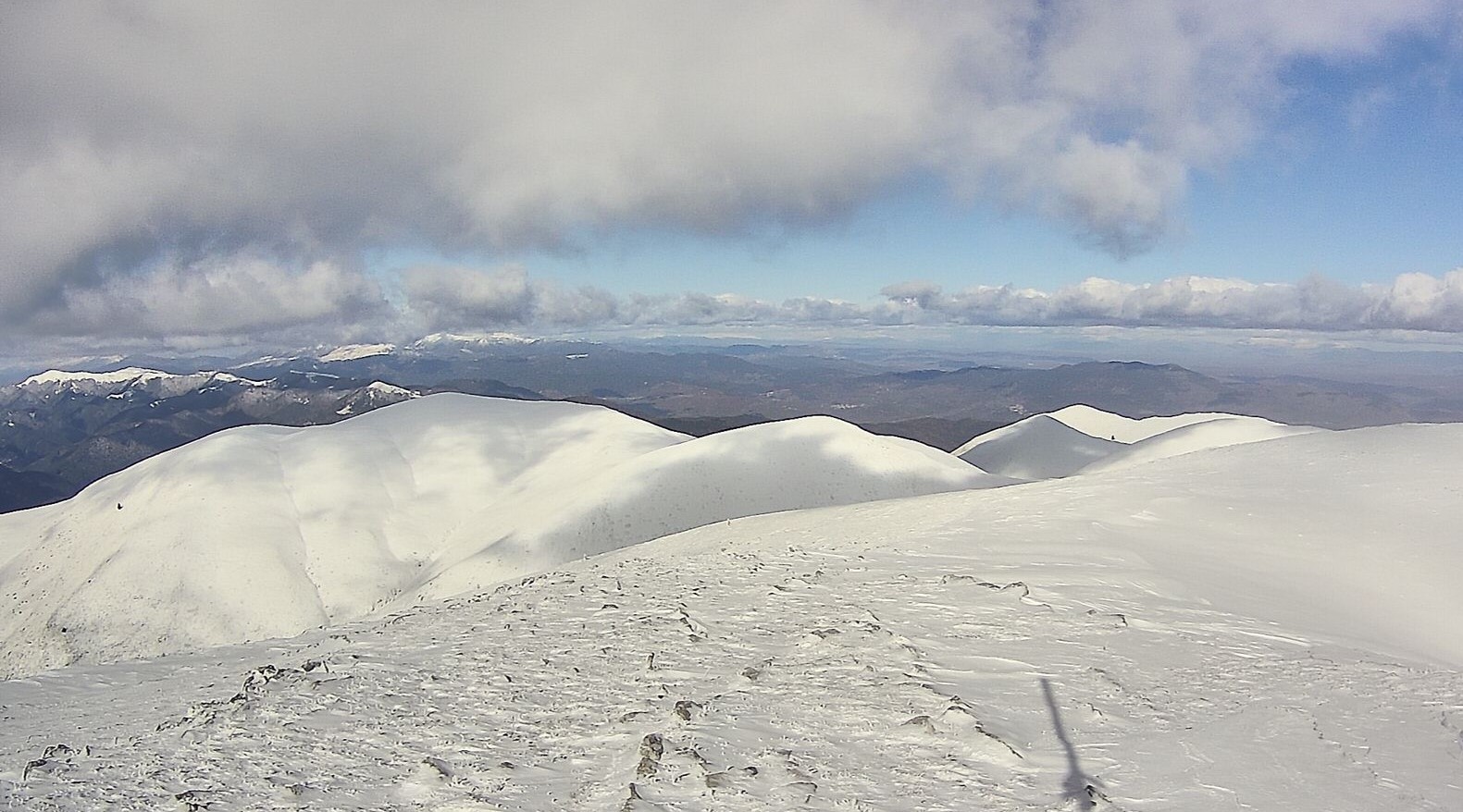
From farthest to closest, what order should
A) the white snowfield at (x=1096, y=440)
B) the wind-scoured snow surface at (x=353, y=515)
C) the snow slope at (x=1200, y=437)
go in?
the white snowfield at (x=1096, y=440) < the snow slope at (x=1200, y=437) < the wind-scoured snow surface at (x=353, y=515)

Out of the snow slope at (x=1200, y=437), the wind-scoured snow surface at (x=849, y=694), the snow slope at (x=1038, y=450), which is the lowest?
the snow slope at (x=1038, y=450)

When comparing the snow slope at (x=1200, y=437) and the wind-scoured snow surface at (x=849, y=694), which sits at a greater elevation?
the wind-scoured snow surface at (x=849, y=694)

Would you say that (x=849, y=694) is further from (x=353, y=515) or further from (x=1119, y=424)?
(x=1119, y=424)

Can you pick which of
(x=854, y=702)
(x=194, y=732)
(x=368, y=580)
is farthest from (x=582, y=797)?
(x=368, y=580)

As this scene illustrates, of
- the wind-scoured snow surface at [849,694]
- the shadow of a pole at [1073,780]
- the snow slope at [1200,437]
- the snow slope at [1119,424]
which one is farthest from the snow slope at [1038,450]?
the shadow of a pole at [1073,780]

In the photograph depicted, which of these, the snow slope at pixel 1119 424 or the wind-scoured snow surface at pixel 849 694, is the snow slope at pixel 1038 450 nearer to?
the snow slope at pixel 1119 424
